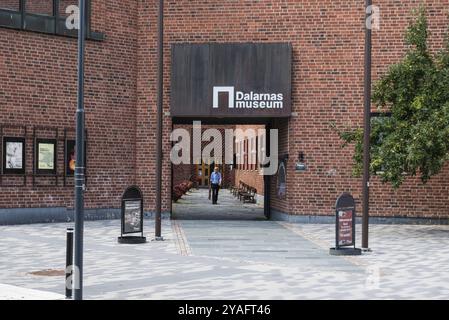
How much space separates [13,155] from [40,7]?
4553 mm

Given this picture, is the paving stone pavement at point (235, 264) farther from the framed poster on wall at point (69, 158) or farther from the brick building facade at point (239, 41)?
the brick building facade at point (239, 41)

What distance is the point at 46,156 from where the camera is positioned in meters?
23.6

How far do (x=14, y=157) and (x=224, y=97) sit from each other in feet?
22.3

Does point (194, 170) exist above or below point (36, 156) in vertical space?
below

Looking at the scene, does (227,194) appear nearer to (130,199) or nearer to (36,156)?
(36,156)

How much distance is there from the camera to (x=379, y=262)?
1473cm

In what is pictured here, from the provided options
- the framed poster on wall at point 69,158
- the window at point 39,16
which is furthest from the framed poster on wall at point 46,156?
the window at point 39,16

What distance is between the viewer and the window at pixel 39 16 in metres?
22.6

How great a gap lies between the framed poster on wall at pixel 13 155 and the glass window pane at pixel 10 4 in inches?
150

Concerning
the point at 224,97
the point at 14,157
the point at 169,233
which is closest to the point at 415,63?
the point at 224,97

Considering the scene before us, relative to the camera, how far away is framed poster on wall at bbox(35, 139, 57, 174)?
23.4 meters

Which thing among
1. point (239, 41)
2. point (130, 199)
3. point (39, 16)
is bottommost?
point (130, 199)

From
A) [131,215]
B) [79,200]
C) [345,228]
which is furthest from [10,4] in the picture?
[79,200]

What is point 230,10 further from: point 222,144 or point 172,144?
point 222,144
